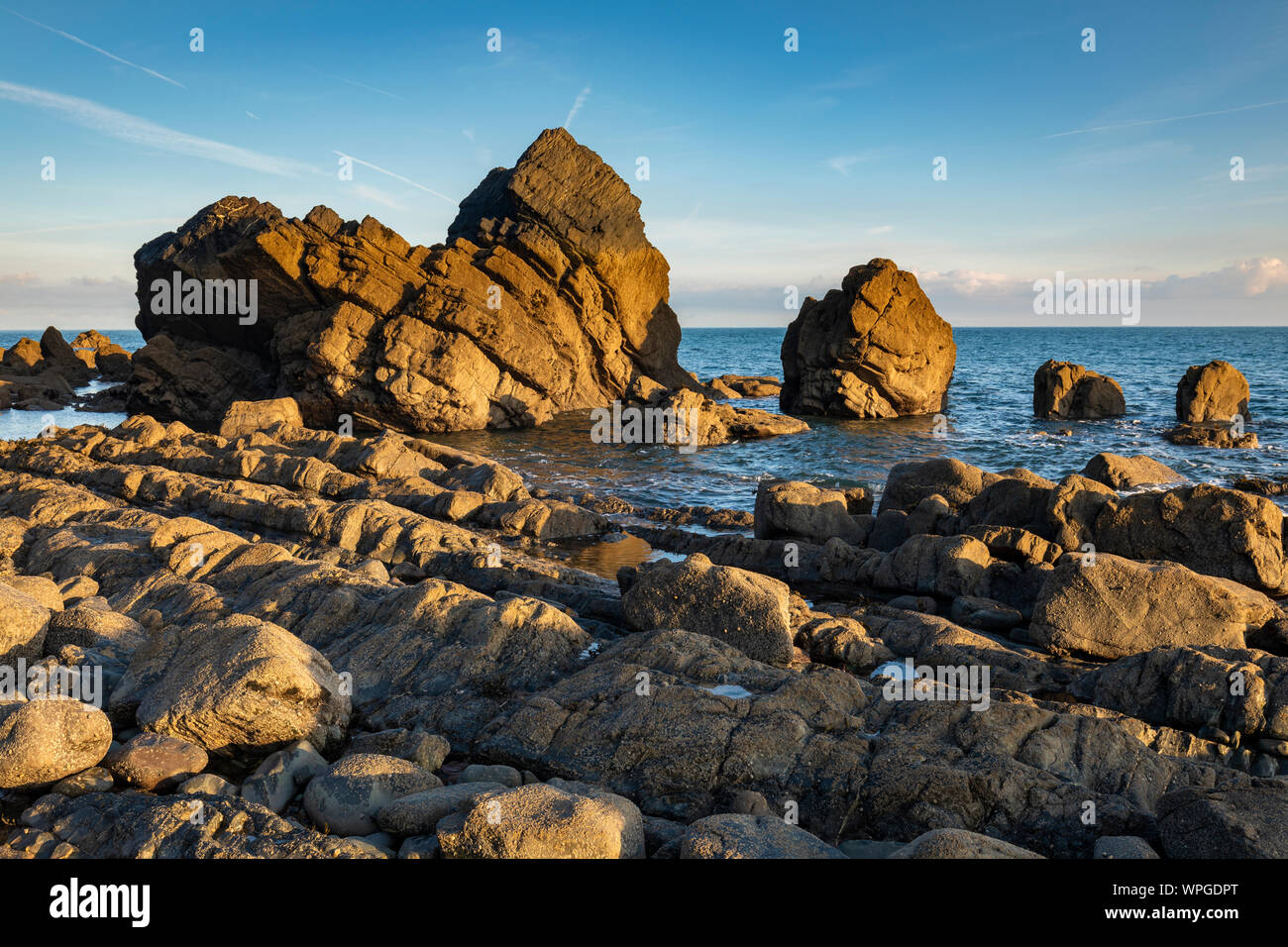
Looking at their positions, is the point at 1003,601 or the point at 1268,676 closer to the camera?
the point at 1268,676

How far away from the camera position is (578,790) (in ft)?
22.4

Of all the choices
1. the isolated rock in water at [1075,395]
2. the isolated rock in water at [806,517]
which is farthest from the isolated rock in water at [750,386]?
the isolated rock in water at [806,517]

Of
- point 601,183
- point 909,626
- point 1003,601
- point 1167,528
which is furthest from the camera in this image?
point 601,183

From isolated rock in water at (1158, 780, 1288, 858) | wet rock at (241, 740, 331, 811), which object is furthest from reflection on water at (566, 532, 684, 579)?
isolated rock in water at (1158, 780, 1288, 858)

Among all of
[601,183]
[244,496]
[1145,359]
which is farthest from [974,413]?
[1145,359]

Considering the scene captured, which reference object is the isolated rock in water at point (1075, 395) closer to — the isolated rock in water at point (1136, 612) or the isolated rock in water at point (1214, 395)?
the isolated rock in water at point (1214, 395)

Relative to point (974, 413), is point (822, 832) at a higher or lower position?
lower

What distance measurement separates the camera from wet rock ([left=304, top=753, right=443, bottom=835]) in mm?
6555

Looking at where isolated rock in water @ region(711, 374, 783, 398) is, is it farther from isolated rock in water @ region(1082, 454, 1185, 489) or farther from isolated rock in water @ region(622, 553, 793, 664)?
isolated rock in water @ region(622, 553, 793, 664)

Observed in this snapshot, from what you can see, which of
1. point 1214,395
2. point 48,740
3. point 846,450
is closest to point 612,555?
point 48,740

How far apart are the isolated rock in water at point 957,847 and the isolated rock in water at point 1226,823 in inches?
54.2
